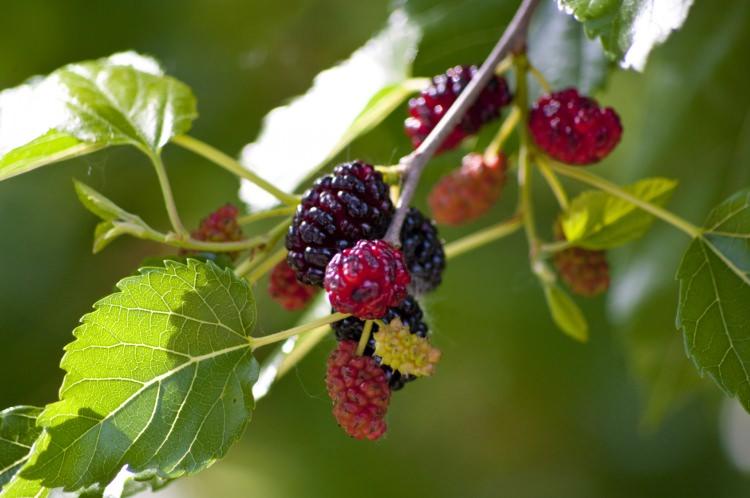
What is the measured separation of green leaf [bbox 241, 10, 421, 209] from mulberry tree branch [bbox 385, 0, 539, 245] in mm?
236

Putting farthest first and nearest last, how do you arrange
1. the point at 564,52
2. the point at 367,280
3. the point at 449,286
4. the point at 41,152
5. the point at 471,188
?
the point at 449,286
the point at 564,52
the point at 471,188
the point at 41,152
the point at 367,280

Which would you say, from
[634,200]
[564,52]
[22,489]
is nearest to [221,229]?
[22,489]

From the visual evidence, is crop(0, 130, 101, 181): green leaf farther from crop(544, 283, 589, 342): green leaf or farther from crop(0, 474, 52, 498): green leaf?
crop(544, 283, 589, 342): green leaf

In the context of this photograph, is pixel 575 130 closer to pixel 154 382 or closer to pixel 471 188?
pixel 471 188

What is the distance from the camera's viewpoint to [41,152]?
0.89 m

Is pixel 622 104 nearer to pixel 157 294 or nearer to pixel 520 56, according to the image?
pixel 520 56

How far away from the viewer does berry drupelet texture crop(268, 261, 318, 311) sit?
3.05ft

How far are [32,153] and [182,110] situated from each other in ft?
0.50

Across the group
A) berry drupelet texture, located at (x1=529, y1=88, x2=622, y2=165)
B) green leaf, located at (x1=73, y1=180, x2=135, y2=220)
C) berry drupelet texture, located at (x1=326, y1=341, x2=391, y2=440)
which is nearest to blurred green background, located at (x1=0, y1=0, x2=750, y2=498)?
green leaf, located at (x1=73, y1=180, x2=135, y2=220)

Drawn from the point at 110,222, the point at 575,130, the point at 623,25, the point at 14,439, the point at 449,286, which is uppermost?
the point at 623,25

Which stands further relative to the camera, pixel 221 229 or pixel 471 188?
pixel 471 188

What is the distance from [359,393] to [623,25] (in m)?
0.38

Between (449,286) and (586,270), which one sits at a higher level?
(586,270)

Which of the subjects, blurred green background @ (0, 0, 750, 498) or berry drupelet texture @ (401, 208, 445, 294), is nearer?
berry drupelet texture @ (401, 208, 445, 294)
